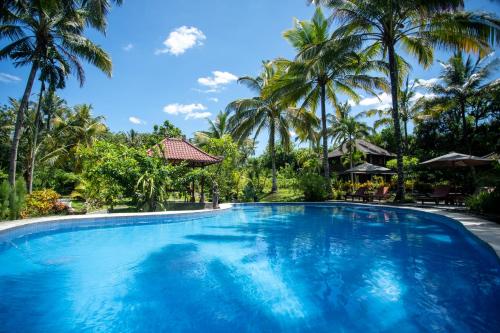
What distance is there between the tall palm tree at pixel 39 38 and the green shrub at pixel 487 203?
15.9 metres

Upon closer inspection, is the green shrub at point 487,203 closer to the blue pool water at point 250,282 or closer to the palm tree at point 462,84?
the blue pool water at point 250,282

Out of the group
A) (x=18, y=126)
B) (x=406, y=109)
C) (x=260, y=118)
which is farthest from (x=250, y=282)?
(x=406, y=109)

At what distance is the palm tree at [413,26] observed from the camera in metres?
11.5

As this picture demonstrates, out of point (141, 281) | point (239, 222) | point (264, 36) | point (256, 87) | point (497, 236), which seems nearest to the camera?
point (141, 281)

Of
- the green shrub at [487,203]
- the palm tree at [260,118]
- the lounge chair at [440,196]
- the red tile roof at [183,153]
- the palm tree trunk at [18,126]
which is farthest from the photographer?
the palm tree at [260,118]

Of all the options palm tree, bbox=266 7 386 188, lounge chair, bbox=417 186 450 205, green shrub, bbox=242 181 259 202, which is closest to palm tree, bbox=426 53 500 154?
palm tree, bbox=266 7 386 188

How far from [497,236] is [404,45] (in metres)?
12.7

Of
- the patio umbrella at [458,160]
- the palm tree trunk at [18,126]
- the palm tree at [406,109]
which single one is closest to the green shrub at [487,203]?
the patio umbrella at [458,160]

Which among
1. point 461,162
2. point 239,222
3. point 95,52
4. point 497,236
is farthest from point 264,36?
point 497,236

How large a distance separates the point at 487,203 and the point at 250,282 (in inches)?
334

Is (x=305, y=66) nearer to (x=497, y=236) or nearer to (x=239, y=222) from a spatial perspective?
(x=239, y=222)

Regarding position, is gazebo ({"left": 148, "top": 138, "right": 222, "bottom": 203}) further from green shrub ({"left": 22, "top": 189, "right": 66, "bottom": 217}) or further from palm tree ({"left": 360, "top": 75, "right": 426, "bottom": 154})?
palm tree ({"left": 360, "top": 75, "right": 426, "bottom": 154})

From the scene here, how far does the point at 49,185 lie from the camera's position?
21781mm

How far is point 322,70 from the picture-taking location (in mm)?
16219
